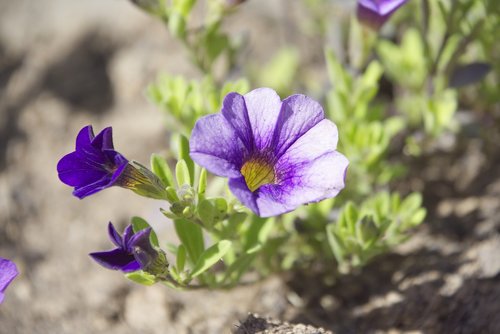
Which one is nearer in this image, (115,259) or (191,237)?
(115,259)

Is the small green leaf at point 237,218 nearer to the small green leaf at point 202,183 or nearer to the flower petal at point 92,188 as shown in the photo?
the small green leaf at point 202,183

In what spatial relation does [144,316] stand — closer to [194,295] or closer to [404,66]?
[194,295]

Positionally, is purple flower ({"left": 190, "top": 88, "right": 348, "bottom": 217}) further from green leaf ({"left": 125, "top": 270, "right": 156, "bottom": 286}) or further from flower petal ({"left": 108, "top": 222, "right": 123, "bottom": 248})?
green leaf ({"left": 125, "top": 270, "right": 156, "bottom": 286})

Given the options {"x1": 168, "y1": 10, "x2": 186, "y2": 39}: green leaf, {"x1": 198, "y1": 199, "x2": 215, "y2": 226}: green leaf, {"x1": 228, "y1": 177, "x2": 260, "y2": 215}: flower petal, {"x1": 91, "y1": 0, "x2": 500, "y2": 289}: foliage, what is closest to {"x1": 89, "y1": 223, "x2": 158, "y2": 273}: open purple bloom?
{"x1": 91, "y1": 0, "x2": 500, "y2": 289}: foliage

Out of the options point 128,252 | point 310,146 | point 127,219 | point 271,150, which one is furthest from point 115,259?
point 127,219

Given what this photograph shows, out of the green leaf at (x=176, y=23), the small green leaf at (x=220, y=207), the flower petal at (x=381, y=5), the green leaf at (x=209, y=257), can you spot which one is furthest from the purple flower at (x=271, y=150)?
the green leaf at (x=176, y=23)

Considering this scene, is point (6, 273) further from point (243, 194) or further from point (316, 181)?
point (316, 181)
